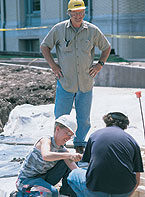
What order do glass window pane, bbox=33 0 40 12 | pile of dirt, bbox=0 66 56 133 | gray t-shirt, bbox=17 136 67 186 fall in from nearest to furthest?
1. gray t-shirt, bbox=17 136 67 186
2. pile of dirt, bbox=0 66 56 133
3. glass window pane, bbox=33 0 40 12

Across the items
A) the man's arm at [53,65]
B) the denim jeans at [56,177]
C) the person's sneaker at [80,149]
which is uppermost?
the man's arm at [53,65]

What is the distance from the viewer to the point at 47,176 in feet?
14.1

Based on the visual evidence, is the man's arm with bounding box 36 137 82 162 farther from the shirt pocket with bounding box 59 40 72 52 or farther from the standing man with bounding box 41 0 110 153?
the shirt pocket with bounding box 59 40 72 52

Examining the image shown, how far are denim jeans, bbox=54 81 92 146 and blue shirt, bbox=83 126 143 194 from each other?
196 centimetres

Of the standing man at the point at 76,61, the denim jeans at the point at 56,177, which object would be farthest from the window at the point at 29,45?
the denim jeans at the point at 56,177

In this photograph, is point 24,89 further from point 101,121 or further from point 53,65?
point 53,65

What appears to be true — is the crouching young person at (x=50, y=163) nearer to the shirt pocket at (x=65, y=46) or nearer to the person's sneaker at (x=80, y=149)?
the person's sneaker at (x=80, y=149)

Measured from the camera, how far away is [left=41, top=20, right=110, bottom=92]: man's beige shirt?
215 inches

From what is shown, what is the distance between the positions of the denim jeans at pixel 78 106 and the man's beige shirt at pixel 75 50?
8 centimetres

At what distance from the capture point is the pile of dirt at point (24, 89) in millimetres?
9898

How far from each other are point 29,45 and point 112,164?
23.4m

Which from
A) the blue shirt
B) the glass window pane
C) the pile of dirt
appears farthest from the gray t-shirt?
the glass window pane

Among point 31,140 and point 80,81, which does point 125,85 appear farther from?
point 80,81

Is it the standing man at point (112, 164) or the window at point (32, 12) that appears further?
the window at point (32, 12)
